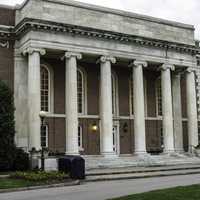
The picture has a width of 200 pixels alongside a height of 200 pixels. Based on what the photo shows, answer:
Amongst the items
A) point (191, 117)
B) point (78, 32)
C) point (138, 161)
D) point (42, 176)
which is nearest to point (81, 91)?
point (78, 32)

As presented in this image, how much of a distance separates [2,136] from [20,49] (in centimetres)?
850

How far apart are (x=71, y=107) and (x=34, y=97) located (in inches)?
115

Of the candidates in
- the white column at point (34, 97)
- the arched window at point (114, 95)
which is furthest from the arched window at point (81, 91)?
the white column at point (34, 97)

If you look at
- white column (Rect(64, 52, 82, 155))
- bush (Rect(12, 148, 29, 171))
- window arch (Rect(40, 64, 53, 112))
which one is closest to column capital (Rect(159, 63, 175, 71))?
white column (Rect(64, 52, 82, 155))

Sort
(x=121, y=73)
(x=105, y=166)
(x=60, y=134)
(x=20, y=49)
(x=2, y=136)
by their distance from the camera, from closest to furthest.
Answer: (x=2, y=136) → (x=105, y=166) → (x=20, y=49) → (x=60, y=134) → (x=121, y=73)

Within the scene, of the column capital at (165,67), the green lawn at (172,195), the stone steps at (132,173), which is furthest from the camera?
the column capital at (165,67)

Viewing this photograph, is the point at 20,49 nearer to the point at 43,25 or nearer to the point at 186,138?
the point at 43,25

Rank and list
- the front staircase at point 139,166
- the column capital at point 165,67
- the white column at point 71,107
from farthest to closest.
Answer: the column capital at point 165,67, the white column at point 71,107, the front staircase at point 139,166

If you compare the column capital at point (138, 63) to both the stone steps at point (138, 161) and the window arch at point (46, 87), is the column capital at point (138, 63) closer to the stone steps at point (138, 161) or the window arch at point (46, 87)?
the window arch at point (46, 87)

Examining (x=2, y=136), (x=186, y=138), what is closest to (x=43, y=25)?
(x=2, y=136)

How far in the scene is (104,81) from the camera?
3338 centimetres

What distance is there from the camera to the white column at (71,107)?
31.1m

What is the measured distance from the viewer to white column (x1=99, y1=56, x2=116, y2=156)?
107ft

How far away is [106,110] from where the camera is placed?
33062 mm
